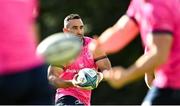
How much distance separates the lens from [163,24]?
20.0 ft

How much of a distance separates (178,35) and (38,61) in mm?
990

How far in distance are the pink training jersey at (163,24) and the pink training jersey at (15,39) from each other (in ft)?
2.83

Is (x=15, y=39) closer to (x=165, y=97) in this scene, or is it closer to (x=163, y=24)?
(x=163, y=24)

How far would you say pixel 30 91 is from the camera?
5.70 metres

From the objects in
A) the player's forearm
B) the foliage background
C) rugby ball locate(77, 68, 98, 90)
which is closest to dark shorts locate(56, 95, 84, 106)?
the player's forearm

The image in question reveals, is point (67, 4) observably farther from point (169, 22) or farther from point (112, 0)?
point (169, 22)

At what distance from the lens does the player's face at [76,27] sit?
11.1m

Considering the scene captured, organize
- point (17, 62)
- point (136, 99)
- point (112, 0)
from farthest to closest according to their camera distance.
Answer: point (112, 0), point (136, 99), point (17, 62)

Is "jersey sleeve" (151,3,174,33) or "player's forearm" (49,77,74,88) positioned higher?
"player's forearm" (49,77,74,88)

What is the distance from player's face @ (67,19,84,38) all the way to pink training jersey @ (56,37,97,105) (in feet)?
0.51

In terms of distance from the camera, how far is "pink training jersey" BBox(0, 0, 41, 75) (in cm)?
562

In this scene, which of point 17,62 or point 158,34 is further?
point 158,34

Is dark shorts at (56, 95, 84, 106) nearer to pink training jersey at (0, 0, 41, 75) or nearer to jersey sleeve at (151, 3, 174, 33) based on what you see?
jersey sleeve at (151, 3, 174, 33)

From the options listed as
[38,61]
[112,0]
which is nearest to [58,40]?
[38,61]
